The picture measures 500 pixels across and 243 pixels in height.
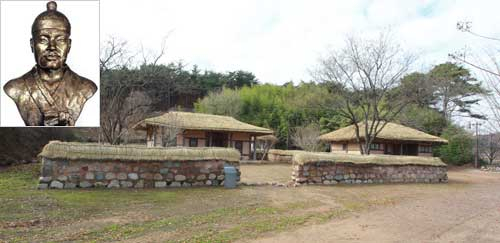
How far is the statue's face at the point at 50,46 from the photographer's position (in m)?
6.00

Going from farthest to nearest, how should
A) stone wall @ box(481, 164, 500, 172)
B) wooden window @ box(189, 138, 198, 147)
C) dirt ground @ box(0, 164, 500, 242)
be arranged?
1. stone wall @ box(481, 164, 500, 172)
2. wooden window @ box(189, 138, 198, 147)
3. dirt ground @ box(0, 164, 500, 242)

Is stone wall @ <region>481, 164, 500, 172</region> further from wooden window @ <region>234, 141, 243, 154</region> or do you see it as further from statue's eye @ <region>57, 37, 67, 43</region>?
statue's eye @ <region>57, 37, 67, 43</region>

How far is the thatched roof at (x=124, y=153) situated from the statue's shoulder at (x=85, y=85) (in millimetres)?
2779

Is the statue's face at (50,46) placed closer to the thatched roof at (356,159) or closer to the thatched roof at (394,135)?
the thatched roof at (356,159)

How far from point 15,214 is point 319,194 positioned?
286 inches

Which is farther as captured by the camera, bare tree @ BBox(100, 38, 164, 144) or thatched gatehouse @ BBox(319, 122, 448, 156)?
thatched gatehouse @ BBox(319, 122, 448, 156)

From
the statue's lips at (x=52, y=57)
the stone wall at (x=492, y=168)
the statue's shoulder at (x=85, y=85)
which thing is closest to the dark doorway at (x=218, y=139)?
the statue's shoulder at (x=85, y=85)

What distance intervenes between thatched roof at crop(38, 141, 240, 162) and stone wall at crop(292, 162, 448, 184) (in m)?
2.76

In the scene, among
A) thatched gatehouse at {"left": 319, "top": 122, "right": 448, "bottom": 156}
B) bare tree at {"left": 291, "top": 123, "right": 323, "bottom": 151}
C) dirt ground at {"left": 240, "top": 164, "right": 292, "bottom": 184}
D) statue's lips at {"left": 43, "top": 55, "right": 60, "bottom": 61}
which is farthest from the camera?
bare tree at {"left": 291, "top": 123, "right": 323, "bottom": 151}

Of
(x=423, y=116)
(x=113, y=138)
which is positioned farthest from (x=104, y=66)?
(x=423, y=116)

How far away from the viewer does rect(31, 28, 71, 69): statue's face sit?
236 inches

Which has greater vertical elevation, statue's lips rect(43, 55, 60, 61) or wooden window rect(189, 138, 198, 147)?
statue's lips rect(43, 55, 60, 61)

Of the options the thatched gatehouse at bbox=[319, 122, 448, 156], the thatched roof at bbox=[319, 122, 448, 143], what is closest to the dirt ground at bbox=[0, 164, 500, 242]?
the thatched roof at bbox=[319, 122, 448, 143]

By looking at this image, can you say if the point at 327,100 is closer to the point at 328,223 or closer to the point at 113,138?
the point at 113,138
